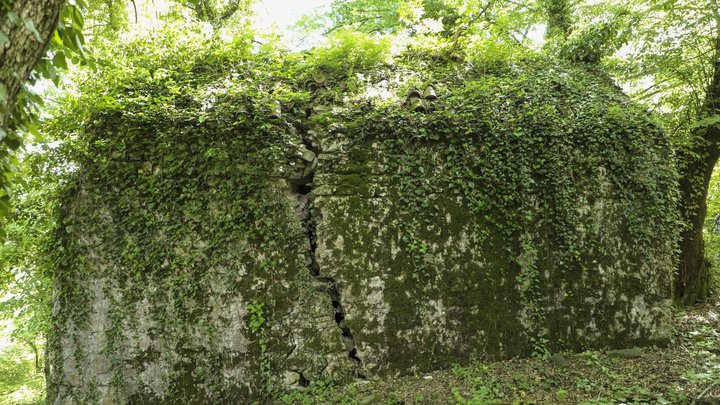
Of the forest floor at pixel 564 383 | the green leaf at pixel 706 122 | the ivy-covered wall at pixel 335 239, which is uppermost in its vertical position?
the green leaf at pixel 706 122

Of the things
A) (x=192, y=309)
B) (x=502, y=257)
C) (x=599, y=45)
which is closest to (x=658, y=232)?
(x=502, y=257)

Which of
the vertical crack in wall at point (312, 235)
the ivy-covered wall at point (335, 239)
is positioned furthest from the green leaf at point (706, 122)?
the vertical crack in wall at point (312, 235)

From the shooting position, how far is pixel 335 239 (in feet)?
17.1

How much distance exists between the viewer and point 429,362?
16.9 feet

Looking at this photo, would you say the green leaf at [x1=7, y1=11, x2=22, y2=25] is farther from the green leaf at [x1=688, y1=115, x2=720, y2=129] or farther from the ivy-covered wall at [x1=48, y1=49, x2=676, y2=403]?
the green leaf at [x1=688, y1=115, x2=720, y2=129]

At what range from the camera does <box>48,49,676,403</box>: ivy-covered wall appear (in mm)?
4965

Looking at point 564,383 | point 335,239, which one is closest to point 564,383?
point 564,383

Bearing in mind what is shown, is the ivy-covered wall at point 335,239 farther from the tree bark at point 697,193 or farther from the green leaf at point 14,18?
the green leaf at point 14,18

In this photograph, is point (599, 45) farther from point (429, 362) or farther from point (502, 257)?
point (429, 362)

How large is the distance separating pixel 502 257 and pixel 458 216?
2.82 ft

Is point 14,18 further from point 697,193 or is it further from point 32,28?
point 697,193

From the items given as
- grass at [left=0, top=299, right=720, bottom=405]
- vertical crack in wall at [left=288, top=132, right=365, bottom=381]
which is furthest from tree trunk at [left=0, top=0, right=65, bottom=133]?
grass at [left=0, top=299, right=720, bottom=405]

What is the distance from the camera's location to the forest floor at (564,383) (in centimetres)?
435

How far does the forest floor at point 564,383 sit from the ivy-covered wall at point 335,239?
0.23m
